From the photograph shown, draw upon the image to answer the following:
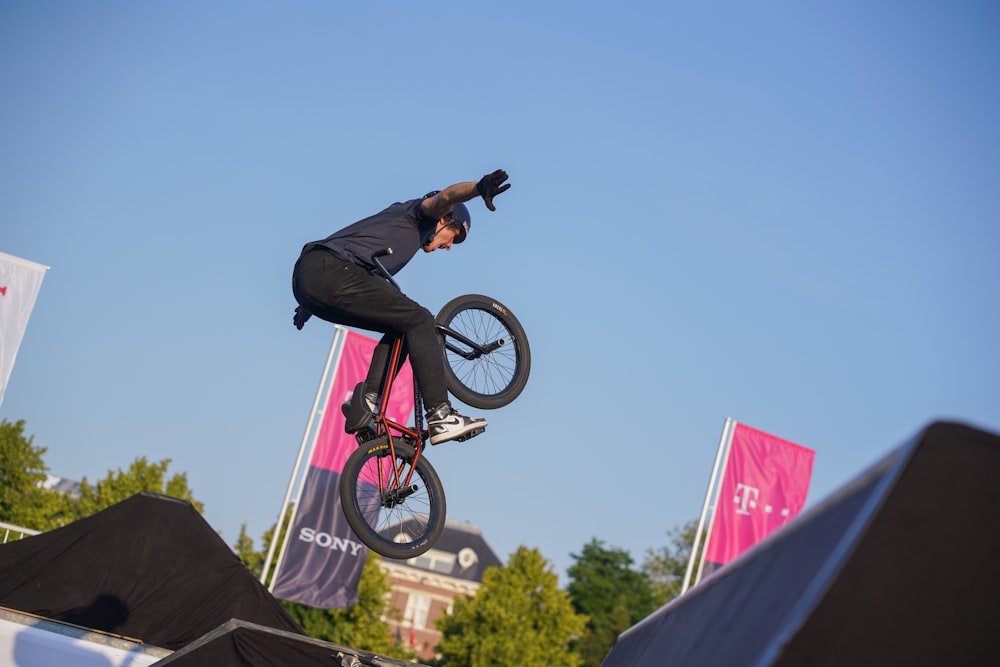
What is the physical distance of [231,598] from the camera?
1192 centimetres

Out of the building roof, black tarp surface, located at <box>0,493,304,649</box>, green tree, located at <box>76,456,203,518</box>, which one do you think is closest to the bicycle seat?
black tarp surface, located at <box>0,493,304,649</box>

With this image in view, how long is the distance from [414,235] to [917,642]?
4952 millimetres

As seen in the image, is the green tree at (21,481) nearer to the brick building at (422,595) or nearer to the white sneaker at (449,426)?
the brick building at (422,595)

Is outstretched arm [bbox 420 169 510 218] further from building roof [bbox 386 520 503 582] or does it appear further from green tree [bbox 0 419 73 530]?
building roof [bbox 386 520 503 582]

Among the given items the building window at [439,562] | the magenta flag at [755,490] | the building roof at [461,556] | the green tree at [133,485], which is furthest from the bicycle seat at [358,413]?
the building window at [439,562]

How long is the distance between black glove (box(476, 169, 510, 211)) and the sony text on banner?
11010 mm

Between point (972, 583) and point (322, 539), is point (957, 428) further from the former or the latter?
point (322, 539)

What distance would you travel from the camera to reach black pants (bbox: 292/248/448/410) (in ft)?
22.2

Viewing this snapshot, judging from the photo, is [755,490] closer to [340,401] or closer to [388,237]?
[340,401]

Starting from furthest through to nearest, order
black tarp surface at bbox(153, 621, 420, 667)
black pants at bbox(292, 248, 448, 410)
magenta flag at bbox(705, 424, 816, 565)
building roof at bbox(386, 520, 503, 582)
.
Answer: building roof at bbox(386, 520, 503, 582), magenta flag at bbox(705, 424, 816, 565), black tarp surface at bbox(153, 621, 420, 667), black pants at bbox(292, 248, 448, 410)

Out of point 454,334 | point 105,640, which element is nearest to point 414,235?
point 454,334

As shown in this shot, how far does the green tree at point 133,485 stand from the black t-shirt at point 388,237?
29609mm

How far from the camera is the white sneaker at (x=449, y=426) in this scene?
277 inches

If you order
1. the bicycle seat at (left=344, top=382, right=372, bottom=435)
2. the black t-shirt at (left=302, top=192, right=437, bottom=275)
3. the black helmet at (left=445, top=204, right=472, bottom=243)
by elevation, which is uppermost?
the black helmet at (left=445, top=204, right=472, bottom=243)
